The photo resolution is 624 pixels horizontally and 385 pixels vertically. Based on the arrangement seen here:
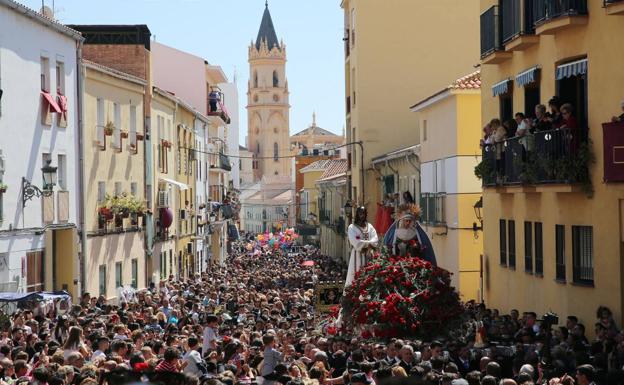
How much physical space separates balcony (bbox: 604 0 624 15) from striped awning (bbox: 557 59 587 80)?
101 inches

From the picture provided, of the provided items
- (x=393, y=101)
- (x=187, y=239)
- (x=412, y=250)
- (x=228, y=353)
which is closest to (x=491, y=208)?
(x=412, y=250)

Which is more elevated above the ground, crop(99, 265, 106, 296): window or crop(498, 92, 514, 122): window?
crop(498, 92, 514, 122): window

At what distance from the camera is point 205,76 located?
223 feet

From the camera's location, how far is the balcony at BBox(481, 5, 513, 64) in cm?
2498

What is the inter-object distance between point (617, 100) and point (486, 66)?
9.44 meters

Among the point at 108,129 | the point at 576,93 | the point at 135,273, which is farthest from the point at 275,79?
the point at 576,93

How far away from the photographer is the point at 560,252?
868 inches

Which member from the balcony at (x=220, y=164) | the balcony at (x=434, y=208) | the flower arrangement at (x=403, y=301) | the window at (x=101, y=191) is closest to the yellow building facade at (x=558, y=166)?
the flower arrangement at (x=403, y=301)

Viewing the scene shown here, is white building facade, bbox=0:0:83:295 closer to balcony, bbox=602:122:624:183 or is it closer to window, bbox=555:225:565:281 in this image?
window, bbox=555:225:565:281

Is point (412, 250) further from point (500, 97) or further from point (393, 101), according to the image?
point (393, 101)

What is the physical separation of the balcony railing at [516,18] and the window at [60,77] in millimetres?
13280

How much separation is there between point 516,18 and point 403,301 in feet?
25.3

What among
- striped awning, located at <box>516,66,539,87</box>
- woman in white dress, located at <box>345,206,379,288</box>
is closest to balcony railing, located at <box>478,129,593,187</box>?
striped awning, located at <box>516,66,539,87</box>

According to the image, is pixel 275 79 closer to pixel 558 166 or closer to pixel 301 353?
pixel 558 166
